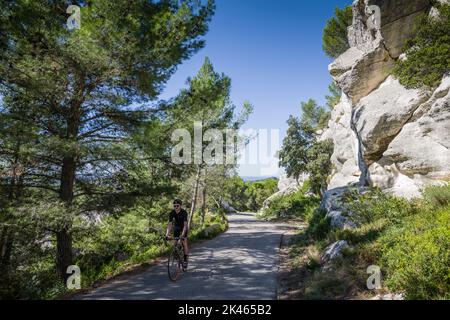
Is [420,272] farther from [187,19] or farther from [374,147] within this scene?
[374,147]

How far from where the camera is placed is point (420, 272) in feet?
13.4

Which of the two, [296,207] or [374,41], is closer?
[374,41]

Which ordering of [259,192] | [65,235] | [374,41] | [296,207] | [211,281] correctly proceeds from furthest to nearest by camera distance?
[259,192] → [296,207] → [374,41] → [65,235] → [211,281]

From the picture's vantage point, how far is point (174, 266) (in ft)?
22.7

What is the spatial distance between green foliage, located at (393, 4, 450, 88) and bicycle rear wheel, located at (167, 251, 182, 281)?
40.3 feet

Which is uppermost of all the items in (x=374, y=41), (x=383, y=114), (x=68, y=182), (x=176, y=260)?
(x=374, y=41)

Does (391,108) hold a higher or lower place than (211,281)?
higher

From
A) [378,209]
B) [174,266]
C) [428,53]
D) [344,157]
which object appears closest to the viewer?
[174,266]

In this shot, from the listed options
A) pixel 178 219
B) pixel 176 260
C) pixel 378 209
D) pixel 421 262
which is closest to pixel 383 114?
pixel 378 209

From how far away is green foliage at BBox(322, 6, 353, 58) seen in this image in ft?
90.0

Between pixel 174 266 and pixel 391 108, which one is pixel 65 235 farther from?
pixel 391 108

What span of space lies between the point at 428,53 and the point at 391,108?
259 cm

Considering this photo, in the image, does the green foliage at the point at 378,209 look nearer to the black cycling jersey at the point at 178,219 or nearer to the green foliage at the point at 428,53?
the green foliage at the point at 428,53
